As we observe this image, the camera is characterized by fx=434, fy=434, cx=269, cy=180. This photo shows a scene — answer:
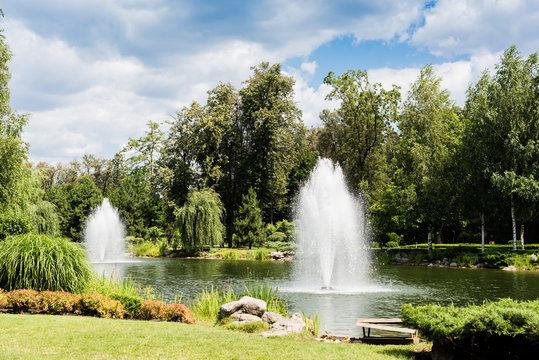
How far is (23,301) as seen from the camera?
35.3ft

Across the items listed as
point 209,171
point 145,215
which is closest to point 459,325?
point 209,171

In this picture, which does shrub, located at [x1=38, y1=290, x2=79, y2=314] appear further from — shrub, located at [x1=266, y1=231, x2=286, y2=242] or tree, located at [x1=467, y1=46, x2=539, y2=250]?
shrub, located at [x1=266, y1=231, x2=286, y2=242]

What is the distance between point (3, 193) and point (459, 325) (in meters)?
21.5

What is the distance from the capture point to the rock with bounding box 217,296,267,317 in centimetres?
1091

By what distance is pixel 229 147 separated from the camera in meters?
52.2

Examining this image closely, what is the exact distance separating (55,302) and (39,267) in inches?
67.1

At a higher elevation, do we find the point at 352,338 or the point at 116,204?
the point at 116,204

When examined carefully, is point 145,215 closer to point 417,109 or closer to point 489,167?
point 417,109

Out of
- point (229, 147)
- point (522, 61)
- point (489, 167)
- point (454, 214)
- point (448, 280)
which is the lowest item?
point (448, 280)

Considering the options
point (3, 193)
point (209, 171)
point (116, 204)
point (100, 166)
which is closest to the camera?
point (3, 193)

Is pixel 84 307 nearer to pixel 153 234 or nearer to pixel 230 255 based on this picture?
pixel 230 255

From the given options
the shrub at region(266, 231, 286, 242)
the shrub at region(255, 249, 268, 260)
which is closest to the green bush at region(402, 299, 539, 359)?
the shrub at region(255, 249, 268, 260)

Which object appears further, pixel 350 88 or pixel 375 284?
pixel 350 88

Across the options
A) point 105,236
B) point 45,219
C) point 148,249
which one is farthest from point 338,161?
point 45,219
